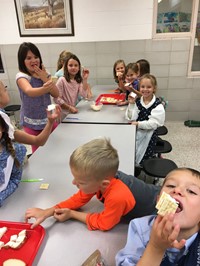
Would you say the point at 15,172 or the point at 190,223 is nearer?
the point at 190,223

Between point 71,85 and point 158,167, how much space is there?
4.61ft

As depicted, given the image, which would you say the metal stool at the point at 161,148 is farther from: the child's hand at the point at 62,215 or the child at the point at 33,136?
the child's hand at the point at 62,215

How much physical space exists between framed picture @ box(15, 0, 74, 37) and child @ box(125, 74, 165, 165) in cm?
208

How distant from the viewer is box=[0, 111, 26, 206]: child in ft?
3.86

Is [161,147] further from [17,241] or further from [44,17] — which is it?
[44,17]

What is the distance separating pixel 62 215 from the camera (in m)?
1.00

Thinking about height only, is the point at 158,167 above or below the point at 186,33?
below

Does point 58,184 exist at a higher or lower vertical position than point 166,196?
lower

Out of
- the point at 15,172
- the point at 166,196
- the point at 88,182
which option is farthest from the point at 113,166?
the point at 15,172

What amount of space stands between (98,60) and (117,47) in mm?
377

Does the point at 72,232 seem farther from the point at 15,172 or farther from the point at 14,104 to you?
the point at 14,104

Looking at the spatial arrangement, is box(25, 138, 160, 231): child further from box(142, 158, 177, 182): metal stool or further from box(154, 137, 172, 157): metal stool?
box(154, 137, 172, 157): metal stool

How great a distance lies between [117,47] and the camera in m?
3.67

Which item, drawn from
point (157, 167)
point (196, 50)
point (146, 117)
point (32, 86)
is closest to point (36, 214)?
point (157, 167)
